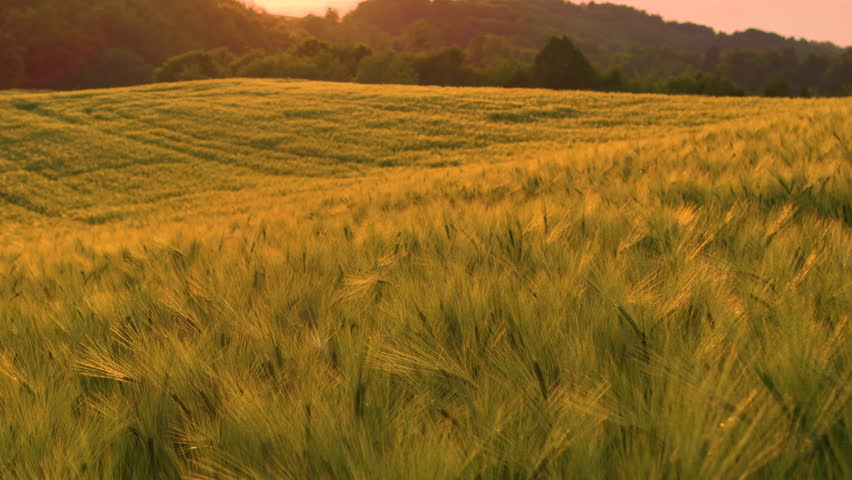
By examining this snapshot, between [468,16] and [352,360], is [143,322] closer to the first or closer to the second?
[352,360]

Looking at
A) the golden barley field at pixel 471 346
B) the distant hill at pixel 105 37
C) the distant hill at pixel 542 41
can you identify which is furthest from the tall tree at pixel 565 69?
the golden barley field at pixel 471 346

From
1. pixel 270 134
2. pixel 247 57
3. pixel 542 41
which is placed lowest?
pixel 270 134

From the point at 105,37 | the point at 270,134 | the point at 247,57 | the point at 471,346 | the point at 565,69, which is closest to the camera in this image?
the point at 471,346

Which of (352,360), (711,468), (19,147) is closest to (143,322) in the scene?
(352,360)

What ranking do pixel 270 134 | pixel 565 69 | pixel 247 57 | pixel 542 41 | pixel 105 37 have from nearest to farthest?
pixel 270 134
pixel 565 69
pixel 247 57
pixel 105 37
pixel 542 41

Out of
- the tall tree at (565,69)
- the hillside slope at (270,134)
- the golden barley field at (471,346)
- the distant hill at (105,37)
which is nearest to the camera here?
the golden barley field at (471,346)

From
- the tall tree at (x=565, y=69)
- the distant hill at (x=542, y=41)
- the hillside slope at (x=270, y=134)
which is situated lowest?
the hillside slope at (x=270, y=134)

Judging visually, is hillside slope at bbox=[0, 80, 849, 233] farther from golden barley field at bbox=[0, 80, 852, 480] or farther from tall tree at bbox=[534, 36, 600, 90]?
tall tree at bbox=[534, 36, 600, 90]

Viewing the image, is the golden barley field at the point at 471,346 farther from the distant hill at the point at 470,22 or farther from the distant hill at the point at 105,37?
the distant hill at the point at 470,22

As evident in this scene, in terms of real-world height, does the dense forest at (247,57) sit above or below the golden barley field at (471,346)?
above

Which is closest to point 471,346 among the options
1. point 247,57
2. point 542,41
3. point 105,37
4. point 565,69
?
point 565,69

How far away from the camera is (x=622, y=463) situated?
0.55m

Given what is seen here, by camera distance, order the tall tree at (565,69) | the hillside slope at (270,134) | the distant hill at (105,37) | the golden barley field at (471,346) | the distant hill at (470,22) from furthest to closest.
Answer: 1. the distant hill at (470,22)
2. the distant hill at (105,37)
3. the tall tree at (565,69)
4. the hillside slope at (270,134)
5. the golden barley field at (471,346)

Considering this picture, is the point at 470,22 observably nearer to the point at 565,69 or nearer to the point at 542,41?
the point at 542,41
